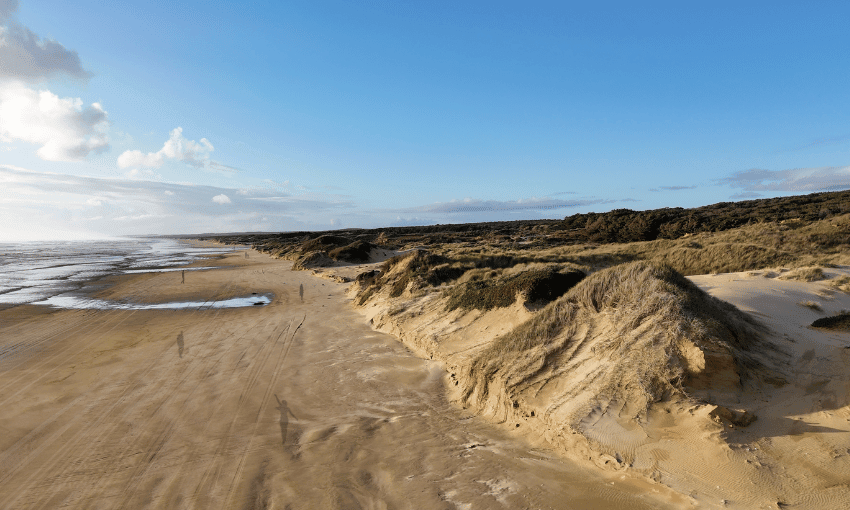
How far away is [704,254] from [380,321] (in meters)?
16.0

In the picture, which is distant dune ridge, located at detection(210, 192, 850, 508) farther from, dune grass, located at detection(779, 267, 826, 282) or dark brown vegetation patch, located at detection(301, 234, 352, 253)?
dark brown vegetation patch, located at detection(301, 234, 352, 253)

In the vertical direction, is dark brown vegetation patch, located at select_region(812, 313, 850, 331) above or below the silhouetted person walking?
above

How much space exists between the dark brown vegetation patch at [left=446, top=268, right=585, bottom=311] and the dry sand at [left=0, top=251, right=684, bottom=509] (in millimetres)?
2386

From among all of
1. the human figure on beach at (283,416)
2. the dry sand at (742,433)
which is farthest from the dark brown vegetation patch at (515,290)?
the human figure on beach at (283,416)

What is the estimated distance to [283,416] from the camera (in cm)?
711

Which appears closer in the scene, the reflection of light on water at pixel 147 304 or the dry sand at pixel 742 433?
the dry sand at pixel 742 433

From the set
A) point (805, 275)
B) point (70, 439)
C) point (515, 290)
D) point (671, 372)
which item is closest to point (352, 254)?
point (515, 290)

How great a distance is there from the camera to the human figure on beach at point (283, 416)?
21.1 feet

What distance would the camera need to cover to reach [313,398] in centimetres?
789

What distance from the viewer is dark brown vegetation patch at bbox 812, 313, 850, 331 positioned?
7.28m

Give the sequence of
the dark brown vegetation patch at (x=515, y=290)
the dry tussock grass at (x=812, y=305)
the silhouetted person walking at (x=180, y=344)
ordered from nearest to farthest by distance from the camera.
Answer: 1. the dry tussock grass at (x=812, y=305)
2. the dark brown vegetation patch at (x=515, y=290)
3. the silhouetted person walking at (x=180, y=344)

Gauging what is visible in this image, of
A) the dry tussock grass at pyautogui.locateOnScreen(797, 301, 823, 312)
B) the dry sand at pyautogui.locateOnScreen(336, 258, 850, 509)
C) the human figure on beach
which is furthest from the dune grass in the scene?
the human figure on beach

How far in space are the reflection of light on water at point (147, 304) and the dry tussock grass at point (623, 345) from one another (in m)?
14.1

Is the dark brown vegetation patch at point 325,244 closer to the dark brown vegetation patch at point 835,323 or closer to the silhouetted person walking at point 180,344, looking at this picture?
the silhouetted person walking at point 180,344
